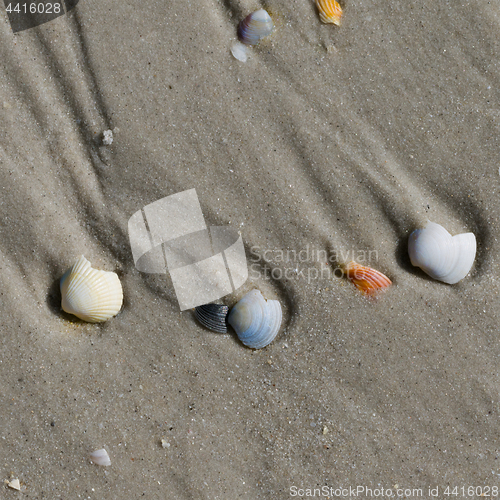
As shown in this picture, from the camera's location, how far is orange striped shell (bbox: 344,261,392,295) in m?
2.72

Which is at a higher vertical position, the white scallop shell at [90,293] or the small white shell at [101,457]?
the white scallop shell at [90,293]

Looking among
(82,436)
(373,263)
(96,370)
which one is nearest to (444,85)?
(373,263)

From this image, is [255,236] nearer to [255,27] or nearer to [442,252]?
[442,252]

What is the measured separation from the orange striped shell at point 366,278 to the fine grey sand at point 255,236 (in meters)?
0.07

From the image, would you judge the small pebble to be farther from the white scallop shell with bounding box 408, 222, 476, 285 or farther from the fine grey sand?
the white scallop shell with bounding box 408, 222, 476, 285

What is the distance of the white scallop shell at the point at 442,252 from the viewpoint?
271 centimetres

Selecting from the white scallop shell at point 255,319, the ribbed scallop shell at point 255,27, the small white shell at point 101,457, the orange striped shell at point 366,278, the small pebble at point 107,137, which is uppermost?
the ribbed scallop shell at point 255,27

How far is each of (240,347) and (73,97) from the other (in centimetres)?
179

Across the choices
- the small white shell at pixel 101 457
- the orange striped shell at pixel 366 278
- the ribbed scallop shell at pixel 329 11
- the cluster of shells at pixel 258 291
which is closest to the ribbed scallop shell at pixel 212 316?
the cluster of shells at pixel 258 291

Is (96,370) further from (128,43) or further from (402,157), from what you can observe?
(402,157)

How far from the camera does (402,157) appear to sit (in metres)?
2.80

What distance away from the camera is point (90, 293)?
2.63m

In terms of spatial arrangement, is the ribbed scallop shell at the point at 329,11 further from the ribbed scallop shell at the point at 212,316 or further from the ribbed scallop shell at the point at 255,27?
the ribbed scallop shell at the point at 212,316

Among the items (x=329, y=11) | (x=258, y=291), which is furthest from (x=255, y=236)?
(x=329, y=11)
